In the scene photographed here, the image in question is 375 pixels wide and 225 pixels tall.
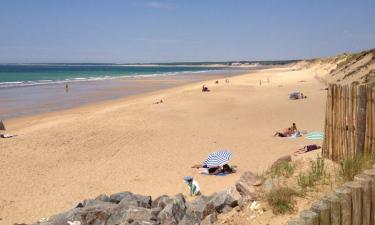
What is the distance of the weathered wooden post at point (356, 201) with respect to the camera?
436 cm

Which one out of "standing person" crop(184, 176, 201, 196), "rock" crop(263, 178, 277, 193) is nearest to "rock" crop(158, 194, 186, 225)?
"rock" crop(263, 178, 277, 193)

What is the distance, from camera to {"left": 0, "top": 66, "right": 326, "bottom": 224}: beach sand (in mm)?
10367

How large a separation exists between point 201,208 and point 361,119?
2.93 metres

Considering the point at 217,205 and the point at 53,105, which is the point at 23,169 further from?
the point at 53,105

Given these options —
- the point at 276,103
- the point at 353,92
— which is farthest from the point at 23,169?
the point at 276,103

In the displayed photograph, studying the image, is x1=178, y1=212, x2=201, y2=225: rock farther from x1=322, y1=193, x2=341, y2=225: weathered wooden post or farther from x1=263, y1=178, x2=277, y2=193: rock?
x1=322, y1=193, x2=341, y2=225: weathered wooden post

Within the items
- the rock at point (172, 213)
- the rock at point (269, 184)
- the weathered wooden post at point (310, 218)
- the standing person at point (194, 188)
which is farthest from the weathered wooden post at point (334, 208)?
the standing person at point (194, 188)

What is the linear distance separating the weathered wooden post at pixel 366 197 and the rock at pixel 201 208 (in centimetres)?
296

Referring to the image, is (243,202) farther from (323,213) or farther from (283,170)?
(323,213)

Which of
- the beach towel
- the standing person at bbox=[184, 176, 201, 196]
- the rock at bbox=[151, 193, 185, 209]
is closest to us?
the rock at bbox=[151, 193, 185, 209]

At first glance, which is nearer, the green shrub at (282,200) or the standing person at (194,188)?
the green shrub at (282,200)

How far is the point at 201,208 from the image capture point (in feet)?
24.4

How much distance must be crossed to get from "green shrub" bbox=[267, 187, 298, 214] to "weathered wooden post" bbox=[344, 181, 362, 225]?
130 cm

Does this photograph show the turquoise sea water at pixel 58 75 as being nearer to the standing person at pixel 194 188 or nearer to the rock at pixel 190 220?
the standing person at pixel 194 188
